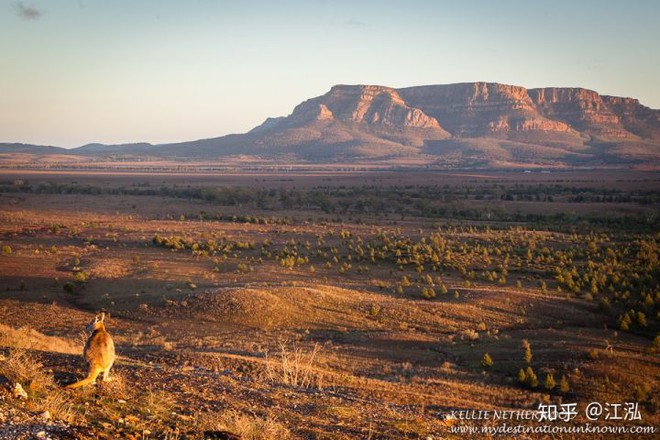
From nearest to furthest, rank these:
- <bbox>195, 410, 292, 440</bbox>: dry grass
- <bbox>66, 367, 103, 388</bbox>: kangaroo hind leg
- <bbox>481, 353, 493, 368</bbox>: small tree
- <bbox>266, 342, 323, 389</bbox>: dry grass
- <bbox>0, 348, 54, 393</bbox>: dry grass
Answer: <bbox>195, 410, 292, 440</bbox>: dry grass → <bbox>0, 348, 54, 393</bbox>: dry grass → <bbox>66, 367, 103, 388</bbox>: kangaroo hind leg → <bbox>266, 342, 323, 389</bbox>: dry grass → <bbox>481, 353, 493, 368</bbox>: small tree

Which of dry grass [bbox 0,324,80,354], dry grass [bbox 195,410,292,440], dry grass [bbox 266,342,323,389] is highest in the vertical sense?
dry grass [bbox 195,410,292,440]

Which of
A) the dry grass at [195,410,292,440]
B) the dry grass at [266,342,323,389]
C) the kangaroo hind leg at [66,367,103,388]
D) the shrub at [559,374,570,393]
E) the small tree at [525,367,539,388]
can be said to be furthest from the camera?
the small tree at [525,367,539,388]

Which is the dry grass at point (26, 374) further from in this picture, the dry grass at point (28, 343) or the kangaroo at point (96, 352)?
the dry grass at point (28, 343)

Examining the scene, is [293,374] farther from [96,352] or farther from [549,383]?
[549,383]

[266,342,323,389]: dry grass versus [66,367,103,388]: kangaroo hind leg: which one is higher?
[66,367,103,388]: kangaroo hind leg

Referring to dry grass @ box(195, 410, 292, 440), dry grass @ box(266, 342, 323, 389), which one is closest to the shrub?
dry grass @ box(266, 342, 323, 389)

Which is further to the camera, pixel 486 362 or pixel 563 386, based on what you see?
pixel 486 362

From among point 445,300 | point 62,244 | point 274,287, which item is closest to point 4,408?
point 274,287

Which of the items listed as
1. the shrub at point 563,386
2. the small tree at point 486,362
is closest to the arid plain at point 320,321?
the small tree at point 486,362

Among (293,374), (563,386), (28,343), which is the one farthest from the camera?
(563,386)

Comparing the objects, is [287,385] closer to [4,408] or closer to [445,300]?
[4,408]

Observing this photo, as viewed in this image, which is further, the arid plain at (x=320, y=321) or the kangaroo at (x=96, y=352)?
the arid plain at (x=320, y=321)

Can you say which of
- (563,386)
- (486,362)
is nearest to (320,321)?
(486,362)

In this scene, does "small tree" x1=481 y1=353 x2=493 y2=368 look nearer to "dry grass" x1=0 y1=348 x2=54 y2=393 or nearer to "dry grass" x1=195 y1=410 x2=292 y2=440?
"dry grass" x1=195 y1=410 x2=292 y2=440
